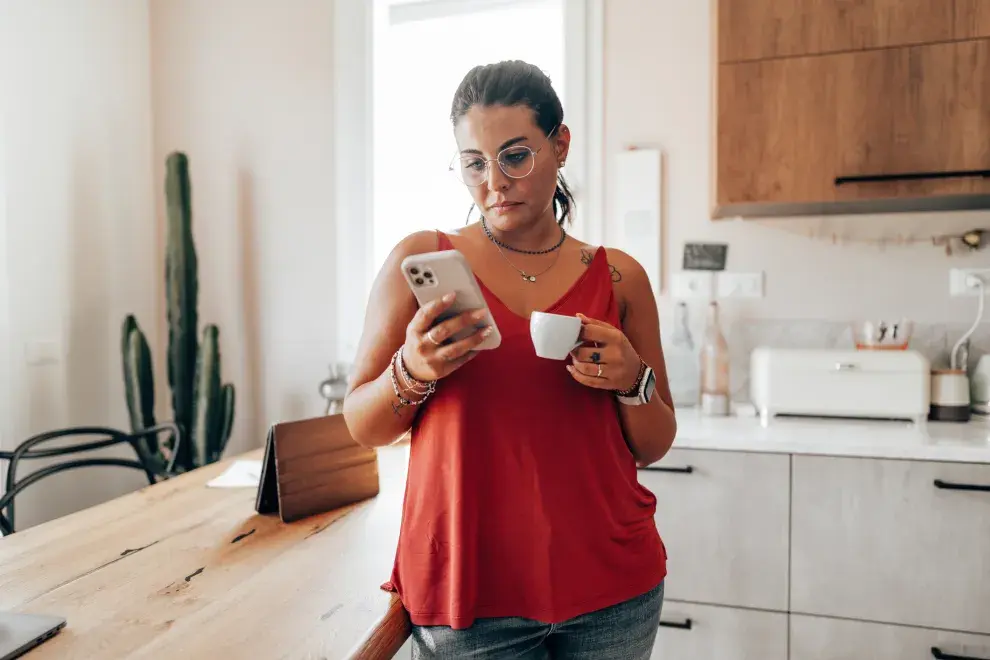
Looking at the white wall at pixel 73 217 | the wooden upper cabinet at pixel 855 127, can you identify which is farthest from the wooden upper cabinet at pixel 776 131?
the white wall at pixel 73 217

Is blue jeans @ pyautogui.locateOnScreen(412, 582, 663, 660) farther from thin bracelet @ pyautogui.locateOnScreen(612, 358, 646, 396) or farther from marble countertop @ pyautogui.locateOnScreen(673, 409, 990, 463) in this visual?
marble countertop @ pyautogui.locateOnScreen(673, 409, 990, 463)

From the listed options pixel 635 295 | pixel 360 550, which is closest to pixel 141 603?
pixel 360 550

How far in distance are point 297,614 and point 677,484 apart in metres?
1.18

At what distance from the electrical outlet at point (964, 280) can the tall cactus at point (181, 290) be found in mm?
2655

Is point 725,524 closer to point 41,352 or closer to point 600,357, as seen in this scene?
point 600,357

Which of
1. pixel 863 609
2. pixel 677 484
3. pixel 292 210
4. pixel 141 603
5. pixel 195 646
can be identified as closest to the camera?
pixel 195 646

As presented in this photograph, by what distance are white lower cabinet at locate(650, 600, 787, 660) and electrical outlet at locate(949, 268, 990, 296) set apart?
1.21 m

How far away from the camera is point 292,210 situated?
8.79ft

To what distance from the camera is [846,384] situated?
6.18 feet

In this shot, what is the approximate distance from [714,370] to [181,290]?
1.94 meters

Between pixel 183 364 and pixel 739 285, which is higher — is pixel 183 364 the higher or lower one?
the lower one

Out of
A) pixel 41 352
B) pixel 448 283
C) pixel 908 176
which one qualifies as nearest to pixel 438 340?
pixel 448 283

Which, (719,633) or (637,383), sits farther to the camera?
(719,633)

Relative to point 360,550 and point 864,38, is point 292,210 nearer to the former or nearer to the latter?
point 360,550
